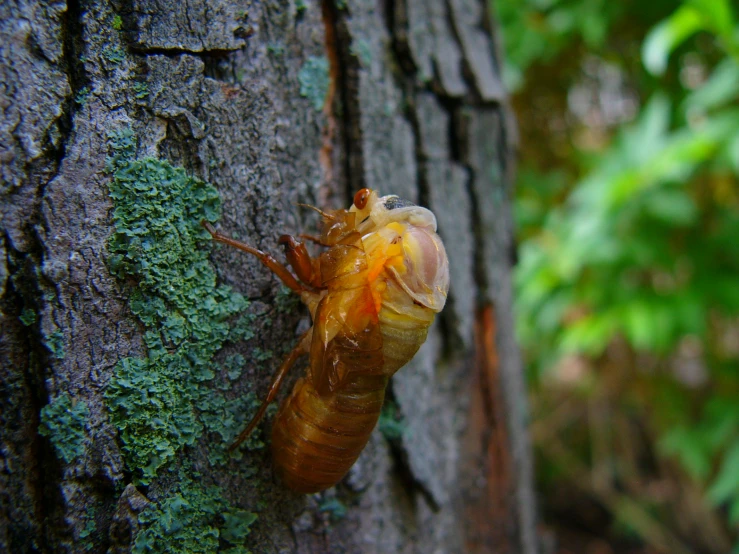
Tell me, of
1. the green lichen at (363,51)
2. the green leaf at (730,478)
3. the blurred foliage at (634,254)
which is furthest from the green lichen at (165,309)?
the green leaf at (730,478)

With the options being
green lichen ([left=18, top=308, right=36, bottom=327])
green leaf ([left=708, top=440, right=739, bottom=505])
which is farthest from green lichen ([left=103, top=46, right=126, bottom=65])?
green leaf ([left=708, top=440, right=739, bottom=505])

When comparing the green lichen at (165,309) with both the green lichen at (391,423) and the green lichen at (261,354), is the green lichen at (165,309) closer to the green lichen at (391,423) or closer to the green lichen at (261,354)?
the green lichen at (261,354)

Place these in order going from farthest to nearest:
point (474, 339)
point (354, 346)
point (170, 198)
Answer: point (474, 339) → point (354, 346) → point (170, 198)

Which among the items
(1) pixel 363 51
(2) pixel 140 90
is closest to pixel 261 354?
(2) pixel 140 90

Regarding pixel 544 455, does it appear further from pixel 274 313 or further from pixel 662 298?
pixel 274 313

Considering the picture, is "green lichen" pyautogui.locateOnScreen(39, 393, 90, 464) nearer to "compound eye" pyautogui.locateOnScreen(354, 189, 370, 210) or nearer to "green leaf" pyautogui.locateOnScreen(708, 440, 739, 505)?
"compound eye" pyautogui.locateOnScreen(354, 189, 370, 210)

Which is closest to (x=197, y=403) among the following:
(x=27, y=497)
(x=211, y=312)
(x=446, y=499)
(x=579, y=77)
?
(x=211, y=312)

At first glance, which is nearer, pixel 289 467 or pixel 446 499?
pixel 289 467

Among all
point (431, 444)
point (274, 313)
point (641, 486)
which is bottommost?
point (641, 486)
